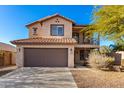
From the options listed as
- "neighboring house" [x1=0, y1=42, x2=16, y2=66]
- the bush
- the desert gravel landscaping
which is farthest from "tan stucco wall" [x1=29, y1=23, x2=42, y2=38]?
the desert gravel landscaping

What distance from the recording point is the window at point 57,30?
83.8ft

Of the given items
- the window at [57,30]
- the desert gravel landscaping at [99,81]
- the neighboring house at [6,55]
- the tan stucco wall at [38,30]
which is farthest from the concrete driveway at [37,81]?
the neighboring house at [6,55]

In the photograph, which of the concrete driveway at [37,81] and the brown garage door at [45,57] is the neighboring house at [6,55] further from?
the concrete driveway at [37,81]

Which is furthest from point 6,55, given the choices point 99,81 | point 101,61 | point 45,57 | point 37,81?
point 99,81

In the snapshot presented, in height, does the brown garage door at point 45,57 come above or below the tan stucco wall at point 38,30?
below

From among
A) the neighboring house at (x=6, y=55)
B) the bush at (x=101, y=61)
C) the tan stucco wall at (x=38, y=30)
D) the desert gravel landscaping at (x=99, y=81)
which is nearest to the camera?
the desert gravel landscaping at (x=99, y=81)

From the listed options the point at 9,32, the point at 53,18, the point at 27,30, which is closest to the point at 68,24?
the point at 53,18

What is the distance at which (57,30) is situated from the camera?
25.6 m

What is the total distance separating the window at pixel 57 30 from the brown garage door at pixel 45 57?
296cm

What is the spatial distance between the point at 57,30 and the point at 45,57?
→ 164 inches

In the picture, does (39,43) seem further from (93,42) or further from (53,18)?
(93,42)

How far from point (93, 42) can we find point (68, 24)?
14.1ft

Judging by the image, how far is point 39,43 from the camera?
2284 centimetres
